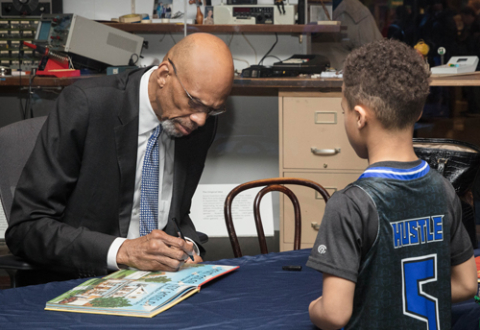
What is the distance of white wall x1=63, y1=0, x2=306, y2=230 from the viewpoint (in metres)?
2.84

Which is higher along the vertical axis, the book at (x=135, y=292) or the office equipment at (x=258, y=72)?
the office equipment at (x=258, y=72)

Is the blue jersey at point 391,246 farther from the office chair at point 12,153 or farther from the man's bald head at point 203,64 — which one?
the office chair at point 12,153

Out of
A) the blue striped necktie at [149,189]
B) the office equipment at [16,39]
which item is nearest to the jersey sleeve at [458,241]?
the blue striped necktie at [149,189]

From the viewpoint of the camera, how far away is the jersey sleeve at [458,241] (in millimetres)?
802

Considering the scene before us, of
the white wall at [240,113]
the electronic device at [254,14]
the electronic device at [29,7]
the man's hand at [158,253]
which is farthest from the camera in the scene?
the electronic device at [29,7]

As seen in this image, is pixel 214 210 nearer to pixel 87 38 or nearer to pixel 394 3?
pixel 87 38

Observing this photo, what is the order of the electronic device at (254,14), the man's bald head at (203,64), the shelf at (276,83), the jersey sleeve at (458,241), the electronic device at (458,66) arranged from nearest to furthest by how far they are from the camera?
the jersey sleeve at (458,241)
the man's bald head at (203,64)
the shelf at (276,83)
the electronic device at (458,66)
the electronic device at (254,14)

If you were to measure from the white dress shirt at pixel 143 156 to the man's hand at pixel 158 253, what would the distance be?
34 cm

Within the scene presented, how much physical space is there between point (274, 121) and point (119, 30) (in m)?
1.11

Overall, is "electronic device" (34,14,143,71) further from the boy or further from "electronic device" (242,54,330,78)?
the boy

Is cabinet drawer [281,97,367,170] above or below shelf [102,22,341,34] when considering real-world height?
below

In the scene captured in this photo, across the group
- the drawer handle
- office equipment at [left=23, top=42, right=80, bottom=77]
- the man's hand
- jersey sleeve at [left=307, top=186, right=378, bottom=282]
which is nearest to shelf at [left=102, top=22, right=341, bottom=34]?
office equipment at [left=23, top=42, right=80, bottom=77]

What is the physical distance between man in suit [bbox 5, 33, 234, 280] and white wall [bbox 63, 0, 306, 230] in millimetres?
1373

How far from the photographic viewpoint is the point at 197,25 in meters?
3.04
